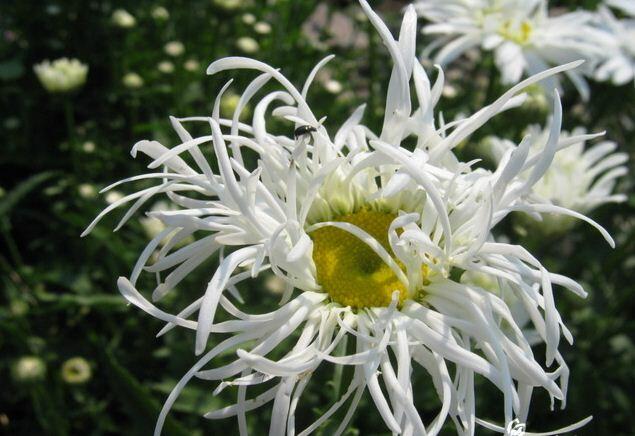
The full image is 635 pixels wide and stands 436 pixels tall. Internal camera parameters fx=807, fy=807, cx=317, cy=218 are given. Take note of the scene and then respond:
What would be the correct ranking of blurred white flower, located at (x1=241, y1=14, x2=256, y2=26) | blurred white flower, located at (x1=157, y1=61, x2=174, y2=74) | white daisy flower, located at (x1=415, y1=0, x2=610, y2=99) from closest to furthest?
white daisy flower, located at (x1=415, y1=0, x2=610, y2=99) < blurred white flower, located at (x1=157, y1=61, x2=174, y2=74) < blurred white flower, located at (x1=241, y1=14, x2=256, y2=26)

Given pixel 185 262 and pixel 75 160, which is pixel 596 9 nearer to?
pixel 75 160

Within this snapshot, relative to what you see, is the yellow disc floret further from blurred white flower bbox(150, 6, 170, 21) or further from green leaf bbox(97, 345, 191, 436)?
blurred white flower bbox(150, 6, 170, 21)

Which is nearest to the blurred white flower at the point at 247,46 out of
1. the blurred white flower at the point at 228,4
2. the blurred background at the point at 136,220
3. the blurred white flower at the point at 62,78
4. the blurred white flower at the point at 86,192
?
the blurred background at the point at 136,220

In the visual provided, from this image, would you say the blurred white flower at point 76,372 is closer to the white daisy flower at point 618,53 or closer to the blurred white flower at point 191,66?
the blurred white flower at point 191,66

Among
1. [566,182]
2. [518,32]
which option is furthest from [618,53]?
[566,182]

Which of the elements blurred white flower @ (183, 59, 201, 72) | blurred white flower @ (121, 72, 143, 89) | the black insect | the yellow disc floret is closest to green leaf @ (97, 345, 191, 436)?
the yellow disc floret
